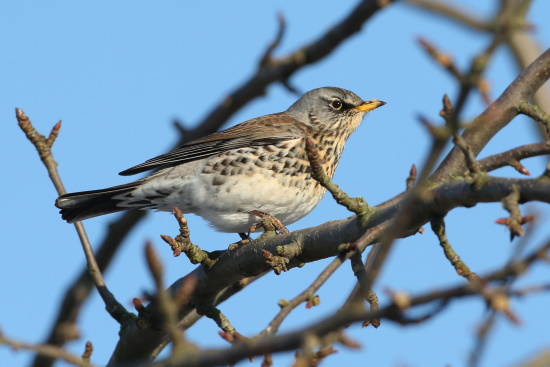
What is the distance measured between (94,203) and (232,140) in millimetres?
1457

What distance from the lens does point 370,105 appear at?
25.6 ft

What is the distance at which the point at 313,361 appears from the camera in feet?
12.1

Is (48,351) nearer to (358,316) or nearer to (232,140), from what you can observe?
(358,316)

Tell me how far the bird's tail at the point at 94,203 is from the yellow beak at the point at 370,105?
2.45 m

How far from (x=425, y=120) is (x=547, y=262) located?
0.52 metres

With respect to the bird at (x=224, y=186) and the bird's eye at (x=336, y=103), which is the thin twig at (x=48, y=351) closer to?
the bird at (x=224, y=186)

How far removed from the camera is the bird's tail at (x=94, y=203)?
Result: 615 cm

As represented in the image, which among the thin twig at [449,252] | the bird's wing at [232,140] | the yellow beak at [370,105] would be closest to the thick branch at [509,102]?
the thin twig at [449,252]

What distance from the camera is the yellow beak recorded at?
25.1 feet

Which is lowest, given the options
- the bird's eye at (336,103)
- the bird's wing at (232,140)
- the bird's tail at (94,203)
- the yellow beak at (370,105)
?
the bird's tail at (94,203)

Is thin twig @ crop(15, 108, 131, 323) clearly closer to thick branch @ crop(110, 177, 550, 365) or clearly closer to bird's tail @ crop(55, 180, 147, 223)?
thick branch @ crop(110, 177, 550, 365)

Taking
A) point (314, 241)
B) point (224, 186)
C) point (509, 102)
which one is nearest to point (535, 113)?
point (509, 102)

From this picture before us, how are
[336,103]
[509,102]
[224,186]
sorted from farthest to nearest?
[336,103] → [224,186] → [509,102]

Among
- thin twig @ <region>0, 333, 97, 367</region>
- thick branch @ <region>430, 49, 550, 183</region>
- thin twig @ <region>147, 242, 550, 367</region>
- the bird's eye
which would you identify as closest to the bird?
the bird's eye
